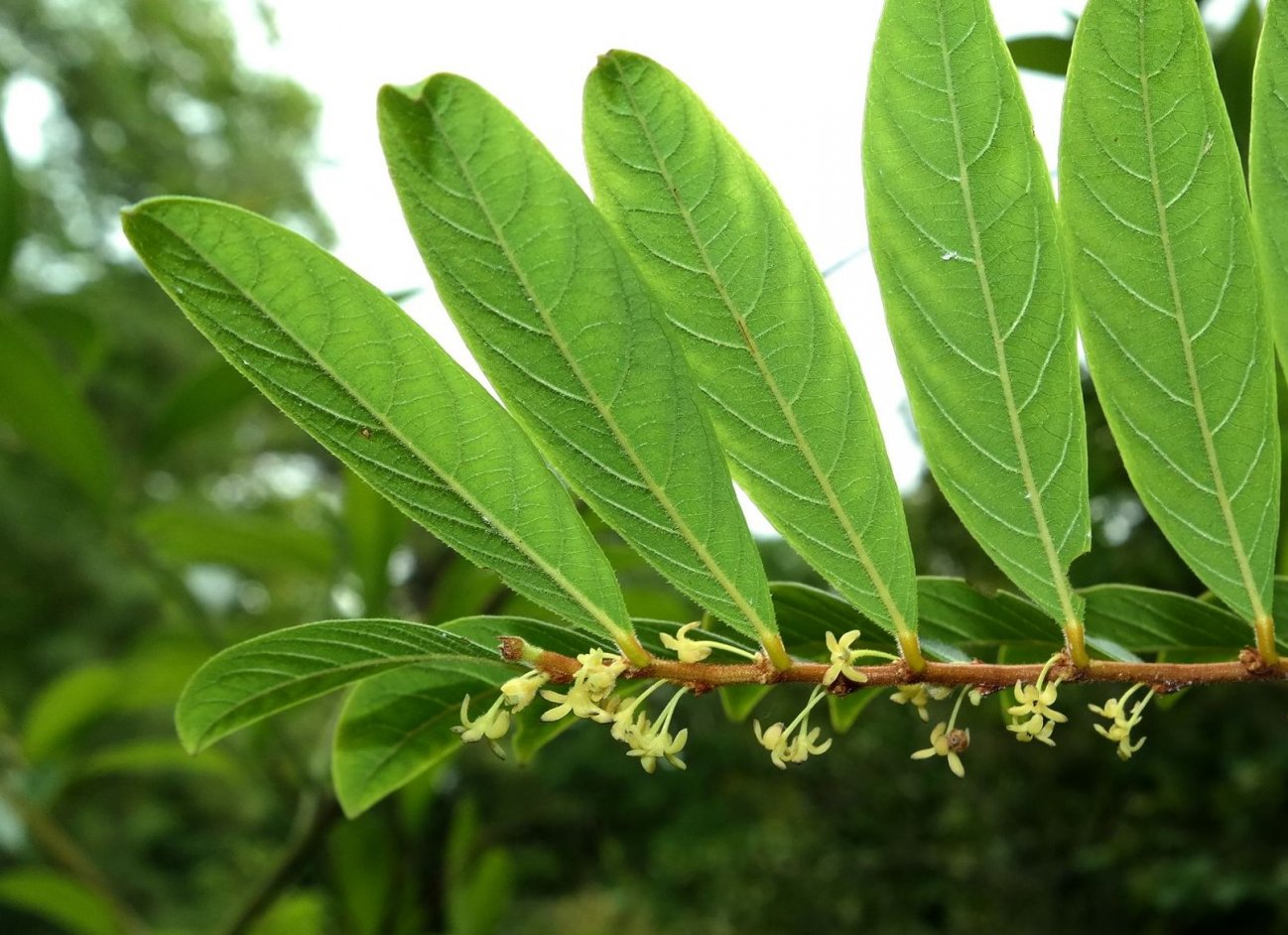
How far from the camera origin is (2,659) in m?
12.9

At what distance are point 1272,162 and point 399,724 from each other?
714mm

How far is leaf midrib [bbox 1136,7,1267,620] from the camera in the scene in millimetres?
629

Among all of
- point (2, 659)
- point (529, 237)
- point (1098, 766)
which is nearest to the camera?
point (529, 237)

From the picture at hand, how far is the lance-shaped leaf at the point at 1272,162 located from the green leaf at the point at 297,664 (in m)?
0.53

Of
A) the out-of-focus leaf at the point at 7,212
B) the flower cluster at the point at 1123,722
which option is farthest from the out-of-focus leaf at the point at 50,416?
the flower cluster at the point at 1123,722

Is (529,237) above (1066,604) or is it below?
above

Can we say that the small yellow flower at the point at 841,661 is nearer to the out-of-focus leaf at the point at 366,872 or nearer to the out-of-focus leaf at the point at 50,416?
the out-of-focus leaf at the point at 50,416

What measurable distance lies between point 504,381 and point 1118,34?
1.29 feet

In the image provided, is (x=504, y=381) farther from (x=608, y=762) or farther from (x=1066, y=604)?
(x=608, y=762)

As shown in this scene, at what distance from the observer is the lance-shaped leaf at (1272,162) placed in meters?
0.64

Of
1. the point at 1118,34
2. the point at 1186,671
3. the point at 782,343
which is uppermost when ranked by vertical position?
the point at 1118,34

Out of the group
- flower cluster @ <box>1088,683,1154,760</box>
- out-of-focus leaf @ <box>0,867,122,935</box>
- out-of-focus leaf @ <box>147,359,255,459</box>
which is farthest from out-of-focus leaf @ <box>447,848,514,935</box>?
flower cluster @ <box>1088,683,1154,760</box>

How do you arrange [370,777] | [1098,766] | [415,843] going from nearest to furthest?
[370,777] → [415,843] → [1098,766]

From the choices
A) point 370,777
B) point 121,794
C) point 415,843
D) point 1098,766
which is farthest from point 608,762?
point 370,777
